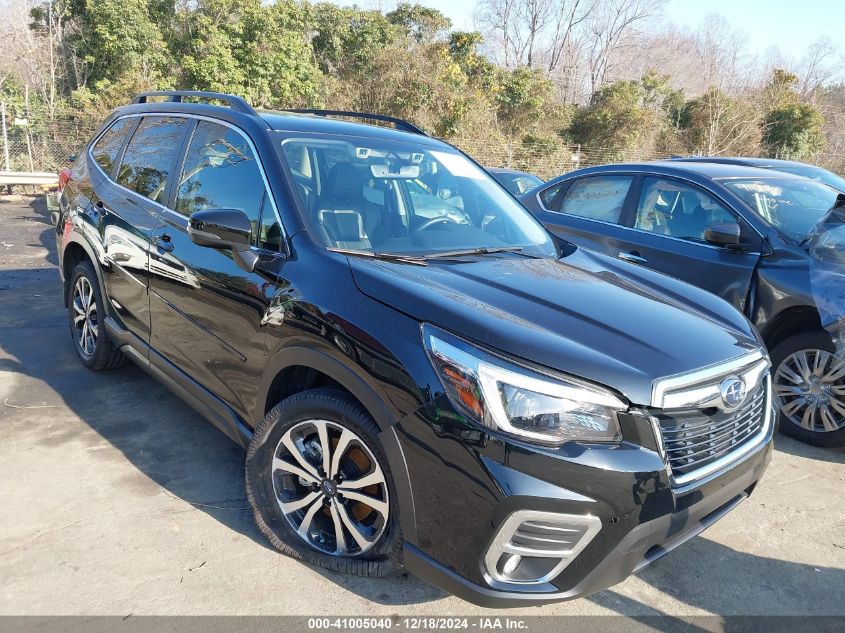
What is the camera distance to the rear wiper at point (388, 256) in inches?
106

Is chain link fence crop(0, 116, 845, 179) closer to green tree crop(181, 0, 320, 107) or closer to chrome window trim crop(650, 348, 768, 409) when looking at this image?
green tree crop(181, 0, 320, 107)

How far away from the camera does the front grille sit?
2152mm

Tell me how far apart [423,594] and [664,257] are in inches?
129

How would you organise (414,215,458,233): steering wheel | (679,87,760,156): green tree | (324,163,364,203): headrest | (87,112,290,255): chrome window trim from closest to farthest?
(87,112,290,255): chrome window trim → (324,163,364,203): headrest → (414,215,458,233): steering wheel → (679,87,760,156): green tree

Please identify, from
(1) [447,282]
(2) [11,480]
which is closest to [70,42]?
(2) [11,480]

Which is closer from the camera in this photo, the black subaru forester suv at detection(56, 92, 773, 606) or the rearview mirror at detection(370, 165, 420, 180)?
the black subaru forester suv at detection(56, 92, 773, 606)

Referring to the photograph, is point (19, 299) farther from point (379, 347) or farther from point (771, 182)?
point (771, 182)

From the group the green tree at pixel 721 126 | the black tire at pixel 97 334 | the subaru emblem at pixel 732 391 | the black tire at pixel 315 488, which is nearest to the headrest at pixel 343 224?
the black tire at pixel 315 488

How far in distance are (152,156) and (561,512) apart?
10.5 feet

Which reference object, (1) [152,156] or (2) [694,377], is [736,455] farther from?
(1) [152,156]

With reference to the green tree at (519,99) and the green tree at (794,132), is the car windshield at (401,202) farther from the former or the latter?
the green tree at (794,132)

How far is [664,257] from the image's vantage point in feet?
15.8

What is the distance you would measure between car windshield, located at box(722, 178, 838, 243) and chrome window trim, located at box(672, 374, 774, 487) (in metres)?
2.03

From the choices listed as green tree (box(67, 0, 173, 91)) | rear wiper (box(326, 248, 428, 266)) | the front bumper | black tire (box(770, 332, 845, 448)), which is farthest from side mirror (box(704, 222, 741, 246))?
green tree (box(67, 0, 173, 91))
